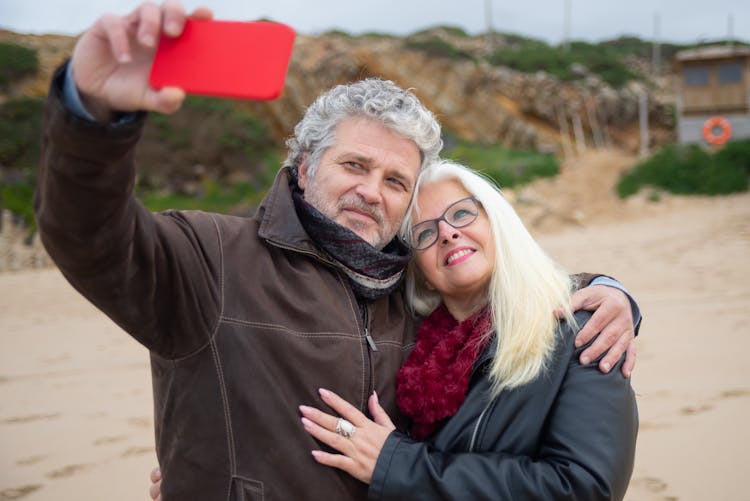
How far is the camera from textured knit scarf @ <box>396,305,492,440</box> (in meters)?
1.95

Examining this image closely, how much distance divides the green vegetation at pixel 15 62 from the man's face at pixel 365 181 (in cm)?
1628

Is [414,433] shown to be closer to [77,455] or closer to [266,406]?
[266,406]

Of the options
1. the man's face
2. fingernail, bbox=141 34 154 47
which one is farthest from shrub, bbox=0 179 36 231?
fingernail, bbox=141 34 154 47

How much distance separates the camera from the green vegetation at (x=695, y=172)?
1452cm

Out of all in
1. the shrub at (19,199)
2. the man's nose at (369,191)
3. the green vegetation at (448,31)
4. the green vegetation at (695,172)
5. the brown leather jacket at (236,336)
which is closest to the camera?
Result: the brown leather jacket at (236,336)

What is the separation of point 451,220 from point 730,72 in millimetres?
19867

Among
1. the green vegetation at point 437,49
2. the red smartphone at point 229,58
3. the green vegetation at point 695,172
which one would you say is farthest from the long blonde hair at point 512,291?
the green vegetation at point 437,49

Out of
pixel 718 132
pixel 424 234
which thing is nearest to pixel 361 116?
pixel 424 234

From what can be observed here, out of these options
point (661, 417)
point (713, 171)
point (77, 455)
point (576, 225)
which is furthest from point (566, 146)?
point (77, 455)

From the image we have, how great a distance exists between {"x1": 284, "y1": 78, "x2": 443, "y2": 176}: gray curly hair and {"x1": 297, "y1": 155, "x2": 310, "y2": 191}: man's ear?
1cm

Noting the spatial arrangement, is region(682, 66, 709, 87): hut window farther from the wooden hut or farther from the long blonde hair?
the long blonde hair

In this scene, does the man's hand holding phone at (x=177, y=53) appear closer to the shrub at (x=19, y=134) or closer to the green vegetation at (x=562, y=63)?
the shrub at (x=19, y=134)

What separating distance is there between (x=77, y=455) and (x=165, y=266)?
315cm

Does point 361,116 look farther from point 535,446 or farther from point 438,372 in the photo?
point 535,446
